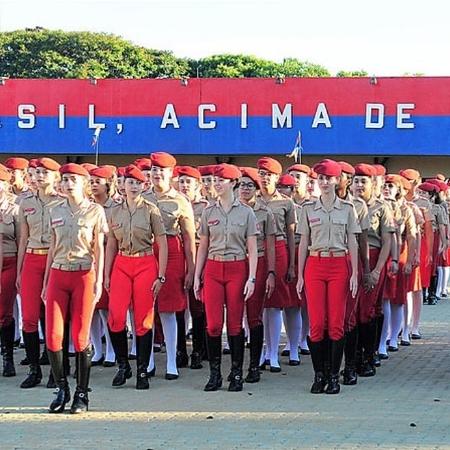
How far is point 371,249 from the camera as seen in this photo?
10.0 m

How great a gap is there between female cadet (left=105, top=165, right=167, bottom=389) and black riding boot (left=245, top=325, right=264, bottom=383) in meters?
1.02

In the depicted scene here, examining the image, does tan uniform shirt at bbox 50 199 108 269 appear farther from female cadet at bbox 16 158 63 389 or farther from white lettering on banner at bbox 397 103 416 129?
white lettering on banner at bbox 397 103 416 129

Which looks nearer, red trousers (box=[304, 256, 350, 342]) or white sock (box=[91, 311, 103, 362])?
red trousers (box=[304, 256, 350, 342])

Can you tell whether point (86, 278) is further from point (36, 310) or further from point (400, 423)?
point (400, 423)

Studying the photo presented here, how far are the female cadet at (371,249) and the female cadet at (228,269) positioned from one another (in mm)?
1264

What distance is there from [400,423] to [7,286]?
4.28 meters

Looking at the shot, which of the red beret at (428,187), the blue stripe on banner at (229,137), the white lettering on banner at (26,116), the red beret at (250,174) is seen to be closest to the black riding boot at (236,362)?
the red beret at (250,174)

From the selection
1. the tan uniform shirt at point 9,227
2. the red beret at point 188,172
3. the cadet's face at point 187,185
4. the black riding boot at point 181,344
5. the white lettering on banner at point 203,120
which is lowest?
the black riding boot at point 181,344

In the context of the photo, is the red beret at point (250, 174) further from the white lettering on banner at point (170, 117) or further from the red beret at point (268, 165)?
the white lettering on banner at point (170, 117)

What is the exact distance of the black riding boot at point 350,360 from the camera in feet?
31.0

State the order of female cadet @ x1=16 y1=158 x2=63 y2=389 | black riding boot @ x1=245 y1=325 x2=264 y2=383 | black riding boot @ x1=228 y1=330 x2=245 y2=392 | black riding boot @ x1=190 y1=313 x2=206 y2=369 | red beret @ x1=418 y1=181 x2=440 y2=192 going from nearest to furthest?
black riding boot @ x1=228 y1=330 x2=245 y2=392, female cadet @ x1=16 y1=158 x2=63 y2=389, black riding boot @ x1=245 y1=325 x2=264 y2=383, black riding boot @ x1=190 y1=313 x2=206 y2=369, red beret @ x1=418 y1=181 x2=440 y2=192

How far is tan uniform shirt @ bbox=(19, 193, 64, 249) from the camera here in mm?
9305

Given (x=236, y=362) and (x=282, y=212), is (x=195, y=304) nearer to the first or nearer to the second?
(x=282, y=212)

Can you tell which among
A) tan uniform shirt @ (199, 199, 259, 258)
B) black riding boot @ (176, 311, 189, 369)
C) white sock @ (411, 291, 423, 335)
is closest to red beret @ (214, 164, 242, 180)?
tan uniform shirt @ (199, 199, 259, 258)
